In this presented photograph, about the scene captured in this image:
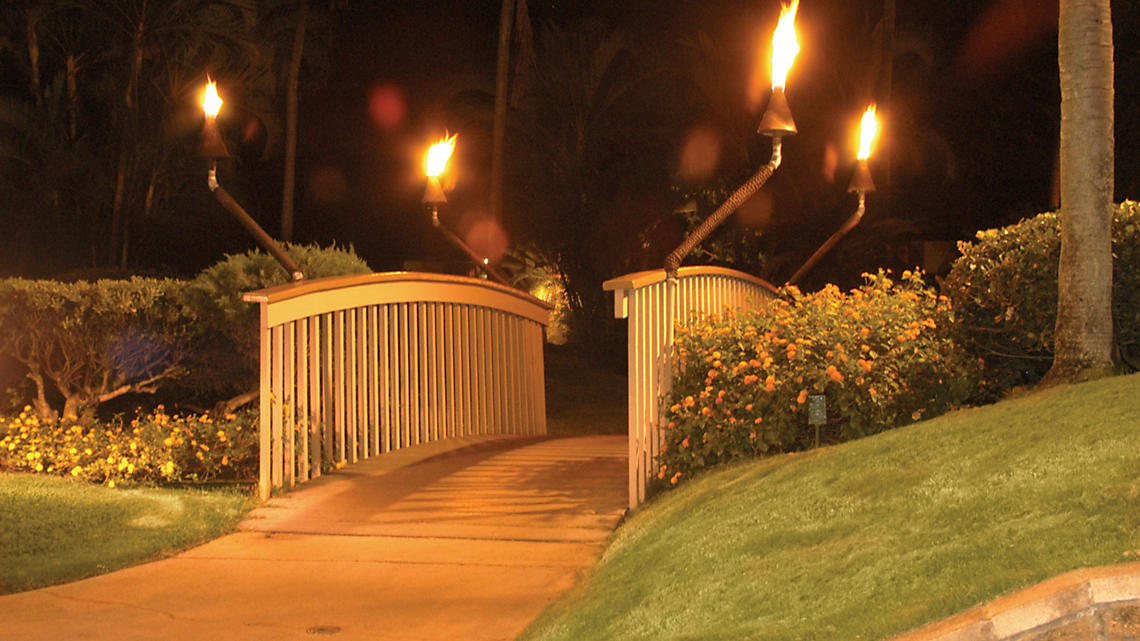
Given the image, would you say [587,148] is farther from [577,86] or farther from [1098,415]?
[1098,415]

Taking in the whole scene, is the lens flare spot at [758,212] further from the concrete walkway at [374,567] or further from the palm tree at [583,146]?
the concrete walkway at [374,567]

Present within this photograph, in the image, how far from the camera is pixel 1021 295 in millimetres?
9016

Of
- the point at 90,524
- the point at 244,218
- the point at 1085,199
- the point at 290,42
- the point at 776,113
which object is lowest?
the point at 90,524

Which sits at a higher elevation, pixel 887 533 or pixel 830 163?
pixel 830 163

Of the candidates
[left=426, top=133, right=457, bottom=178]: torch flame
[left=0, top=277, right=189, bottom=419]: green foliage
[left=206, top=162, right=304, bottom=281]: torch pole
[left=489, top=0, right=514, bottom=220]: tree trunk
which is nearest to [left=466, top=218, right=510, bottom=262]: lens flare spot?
[left=489, top=0, right=514, bottom=220]: tree trunk

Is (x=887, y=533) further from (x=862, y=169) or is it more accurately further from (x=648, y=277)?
(x=862, y=169)

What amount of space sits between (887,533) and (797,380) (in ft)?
10.4

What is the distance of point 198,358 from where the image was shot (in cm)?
1338

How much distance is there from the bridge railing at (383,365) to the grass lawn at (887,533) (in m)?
3.40

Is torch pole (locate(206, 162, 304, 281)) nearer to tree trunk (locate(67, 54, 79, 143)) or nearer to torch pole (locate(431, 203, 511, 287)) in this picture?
torch pole (locate(431, 203, 511, 287))

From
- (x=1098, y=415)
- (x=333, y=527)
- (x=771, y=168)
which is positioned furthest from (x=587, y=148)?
(x=1098, y=415)

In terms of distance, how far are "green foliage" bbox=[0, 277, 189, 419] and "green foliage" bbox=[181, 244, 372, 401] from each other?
0.23 metres

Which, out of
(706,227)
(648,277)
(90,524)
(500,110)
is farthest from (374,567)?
(500,110)

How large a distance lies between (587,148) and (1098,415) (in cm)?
2240
